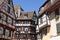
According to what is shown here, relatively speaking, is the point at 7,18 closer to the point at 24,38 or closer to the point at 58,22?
the point at 58,22

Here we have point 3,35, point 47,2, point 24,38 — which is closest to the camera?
point 47,2

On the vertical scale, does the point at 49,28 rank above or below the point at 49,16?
below

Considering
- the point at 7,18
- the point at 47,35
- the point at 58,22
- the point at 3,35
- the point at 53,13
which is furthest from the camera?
the point at 7,18

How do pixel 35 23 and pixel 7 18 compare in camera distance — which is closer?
pixel 7 18

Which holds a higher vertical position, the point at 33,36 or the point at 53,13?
the point at 53,13

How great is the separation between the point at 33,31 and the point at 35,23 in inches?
150

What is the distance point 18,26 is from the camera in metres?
62.6

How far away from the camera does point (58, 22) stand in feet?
84.4

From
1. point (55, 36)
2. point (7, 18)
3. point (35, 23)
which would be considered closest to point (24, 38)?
point (35, 23)

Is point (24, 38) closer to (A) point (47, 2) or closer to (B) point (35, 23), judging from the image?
(B) point (35, 23)

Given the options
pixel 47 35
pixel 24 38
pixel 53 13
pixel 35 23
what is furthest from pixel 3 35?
pixel 35 23

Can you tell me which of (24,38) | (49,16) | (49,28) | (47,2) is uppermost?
(47,2)

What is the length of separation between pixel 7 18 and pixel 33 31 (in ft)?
82.2

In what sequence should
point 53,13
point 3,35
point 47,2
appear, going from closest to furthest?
point 53,13, point 47,2, point 3,35
